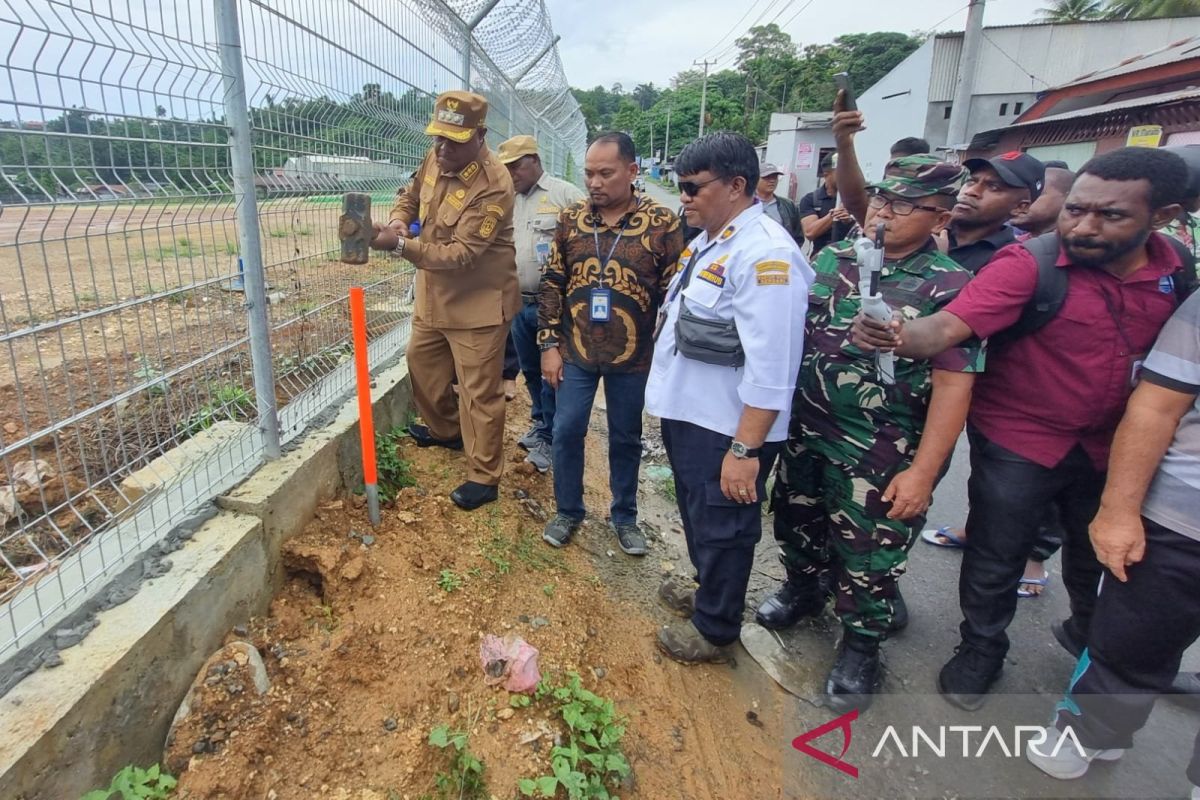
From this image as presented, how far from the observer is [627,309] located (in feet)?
9.04

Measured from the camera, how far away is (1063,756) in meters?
2.09

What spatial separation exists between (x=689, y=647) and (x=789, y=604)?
55 centimetres

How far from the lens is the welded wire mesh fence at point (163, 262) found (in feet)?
4.91

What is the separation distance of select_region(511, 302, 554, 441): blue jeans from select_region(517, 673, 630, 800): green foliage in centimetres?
185

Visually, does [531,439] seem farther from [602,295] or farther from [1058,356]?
[1058,356]

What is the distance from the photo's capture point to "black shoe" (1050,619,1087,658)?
2.48m

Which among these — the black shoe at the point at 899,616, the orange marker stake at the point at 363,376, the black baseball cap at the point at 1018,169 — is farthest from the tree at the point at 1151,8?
the orange marker stake at the point at 363,376

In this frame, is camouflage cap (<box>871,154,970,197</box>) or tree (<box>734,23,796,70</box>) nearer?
camouflage cap (<box>871,154,970,197</box>)

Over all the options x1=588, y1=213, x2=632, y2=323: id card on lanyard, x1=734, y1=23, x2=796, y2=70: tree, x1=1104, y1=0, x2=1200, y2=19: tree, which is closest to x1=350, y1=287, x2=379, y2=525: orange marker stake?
x1=588, y1=213, x2=632, y2=323: id card on lanyard

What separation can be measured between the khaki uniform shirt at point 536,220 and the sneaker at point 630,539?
140 centimetres

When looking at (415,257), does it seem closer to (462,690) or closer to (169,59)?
(169,59)

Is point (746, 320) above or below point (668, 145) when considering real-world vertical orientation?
below

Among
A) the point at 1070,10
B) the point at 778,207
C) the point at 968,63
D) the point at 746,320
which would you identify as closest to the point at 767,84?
the point at 1070,10

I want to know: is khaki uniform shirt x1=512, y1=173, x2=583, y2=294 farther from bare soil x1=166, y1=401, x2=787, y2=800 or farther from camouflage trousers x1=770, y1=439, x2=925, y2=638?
camouflage trousers x1=770, y1=439, x2=925, y2=638
